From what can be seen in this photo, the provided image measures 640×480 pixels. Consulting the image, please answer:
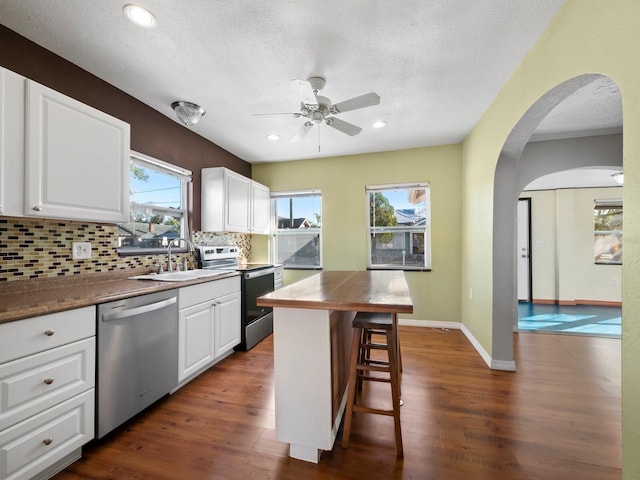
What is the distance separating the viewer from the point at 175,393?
2.21 meters

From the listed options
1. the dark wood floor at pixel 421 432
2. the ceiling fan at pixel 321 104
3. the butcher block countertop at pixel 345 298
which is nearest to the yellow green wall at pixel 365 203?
the dark wood floor at pixel 421 432

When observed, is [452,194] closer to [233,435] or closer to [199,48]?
[199,48]

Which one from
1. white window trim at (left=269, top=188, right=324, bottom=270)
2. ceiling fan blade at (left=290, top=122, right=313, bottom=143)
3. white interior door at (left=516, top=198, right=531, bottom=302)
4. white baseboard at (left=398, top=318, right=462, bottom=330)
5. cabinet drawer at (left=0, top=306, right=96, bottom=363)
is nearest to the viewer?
cabinet drawer at (left=0, top=306, right=96, bottom=363)

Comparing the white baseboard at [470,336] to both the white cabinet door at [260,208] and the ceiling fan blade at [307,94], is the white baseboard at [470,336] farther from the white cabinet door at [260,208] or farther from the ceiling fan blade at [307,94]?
the ceiling fan blade at [307,94]

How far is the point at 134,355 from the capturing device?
5.80 feet

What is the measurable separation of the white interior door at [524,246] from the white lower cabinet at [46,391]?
641 cm

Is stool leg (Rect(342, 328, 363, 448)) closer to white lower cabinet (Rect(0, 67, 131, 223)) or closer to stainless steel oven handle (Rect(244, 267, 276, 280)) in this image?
stainless steel oven handle (Rect(244, 267, 276, 280))

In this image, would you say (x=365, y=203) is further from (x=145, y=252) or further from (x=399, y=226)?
(x=145, y=252)

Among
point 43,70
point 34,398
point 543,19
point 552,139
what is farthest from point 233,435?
point 552,139

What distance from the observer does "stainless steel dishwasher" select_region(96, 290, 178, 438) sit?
62.6 inches

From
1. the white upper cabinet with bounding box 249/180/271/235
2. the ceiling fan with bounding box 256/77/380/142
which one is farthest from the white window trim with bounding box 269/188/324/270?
the ceiling fan with bounding box 256/77/380/142

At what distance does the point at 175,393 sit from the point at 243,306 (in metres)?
0.98

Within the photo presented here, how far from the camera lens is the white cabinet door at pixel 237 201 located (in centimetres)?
331

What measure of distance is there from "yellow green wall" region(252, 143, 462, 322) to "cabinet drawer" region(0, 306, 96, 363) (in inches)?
115
